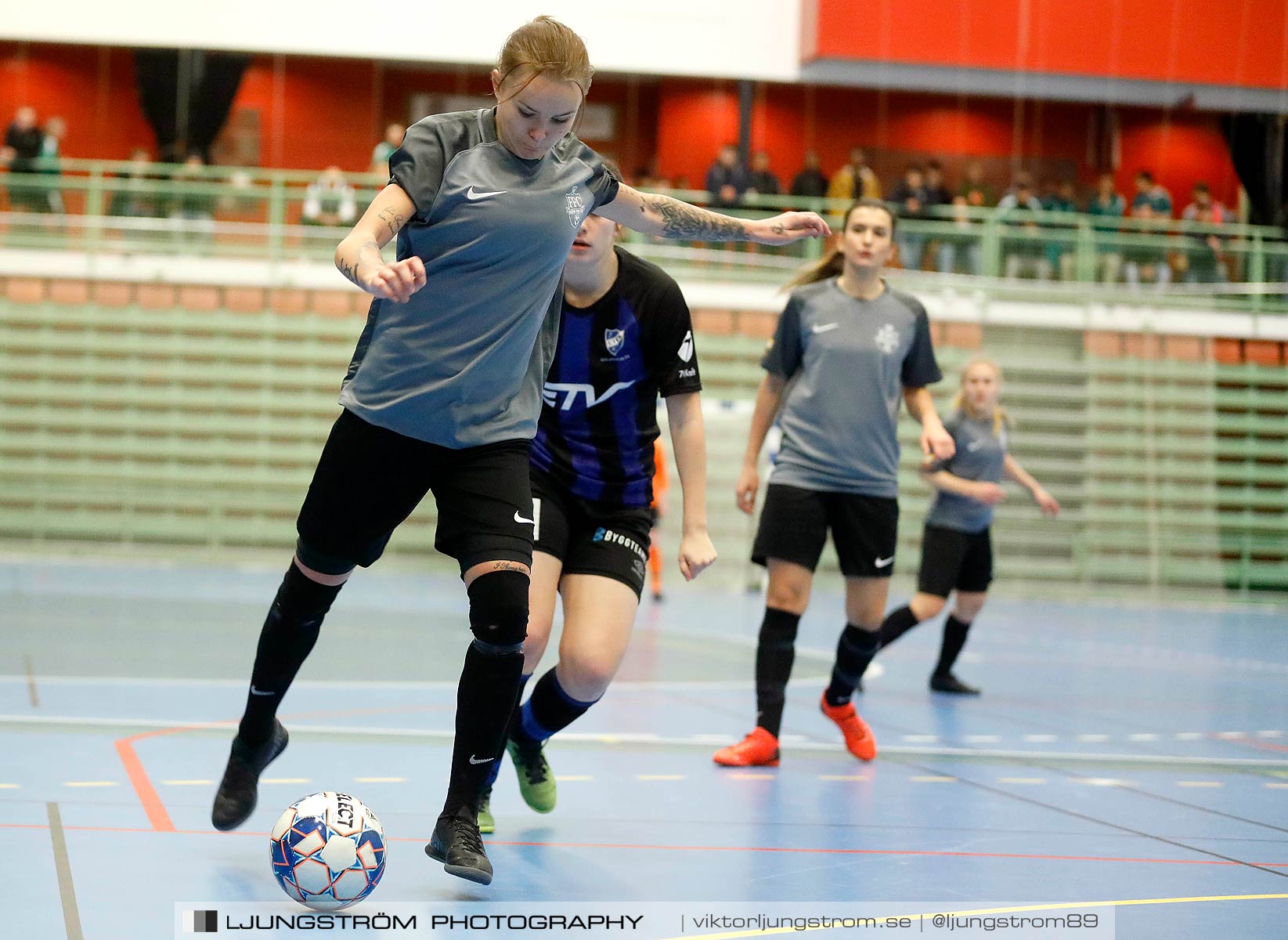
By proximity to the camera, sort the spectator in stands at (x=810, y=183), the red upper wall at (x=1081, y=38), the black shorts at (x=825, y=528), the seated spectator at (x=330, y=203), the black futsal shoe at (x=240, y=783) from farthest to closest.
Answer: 1. the red upper wall at (x=1081, y=38)
2. the spectator in stands at (x=810, y=183)
3. the seated spectator at (x=330, y=203)
4. the black shorts at (x=825, y=528)
5. the black futsal shoe at (x=240, y=783)

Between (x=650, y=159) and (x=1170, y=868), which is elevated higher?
(x=650, y=159)

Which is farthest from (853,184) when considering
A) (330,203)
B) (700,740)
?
(700,740)

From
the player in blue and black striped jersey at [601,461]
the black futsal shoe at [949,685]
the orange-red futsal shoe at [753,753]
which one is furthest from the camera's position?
the black futsal shoe at [949,685]

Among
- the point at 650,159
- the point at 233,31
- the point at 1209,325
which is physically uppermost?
the point at 233,31

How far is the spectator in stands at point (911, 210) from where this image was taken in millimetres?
15969

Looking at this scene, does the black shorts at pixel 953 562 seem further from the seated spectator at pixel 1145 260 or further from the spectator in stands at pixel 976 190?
the spectator in stands at pixel 976 190

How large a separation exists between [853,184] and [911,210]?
1.73 meters

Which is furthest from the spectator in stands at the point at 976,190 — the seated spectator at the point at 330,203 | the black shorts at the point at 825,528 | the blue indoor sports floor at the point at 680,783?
the black shorts at the point at 825,528

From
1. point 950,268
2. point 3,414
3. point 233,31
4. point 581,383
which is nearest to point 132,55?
point 233,31

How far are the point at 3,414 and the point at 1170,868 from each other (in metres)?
15.4

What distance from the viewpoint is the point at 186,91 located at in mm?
19594

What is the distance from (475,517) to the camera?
3.31 m

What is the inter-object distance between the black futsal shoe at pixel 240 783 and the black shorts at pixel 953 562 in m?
4.63

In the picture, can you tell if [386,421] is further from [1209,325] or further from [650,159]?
[650,159]
